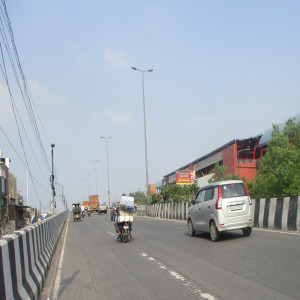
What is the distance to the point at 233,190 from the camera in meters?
12.0

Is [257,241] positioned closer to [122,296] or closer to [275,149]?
[122,296]

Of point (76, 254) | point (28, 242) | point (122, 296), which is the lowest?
point (76, 254)

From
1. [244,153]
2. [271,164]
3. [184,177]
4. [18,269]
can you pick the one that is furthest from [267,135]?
[18,269]

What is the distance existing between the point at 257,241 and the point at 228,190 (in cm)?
186

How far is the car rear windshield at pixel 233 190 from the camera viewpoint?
11.9m

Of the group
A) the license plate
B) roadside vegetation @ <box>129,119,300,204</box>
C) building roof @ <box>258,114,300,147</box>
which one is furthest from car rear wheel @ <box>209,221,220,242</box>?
building roof @ <box>258,114,300,147</box>

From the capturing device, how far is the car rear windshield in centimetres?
1190

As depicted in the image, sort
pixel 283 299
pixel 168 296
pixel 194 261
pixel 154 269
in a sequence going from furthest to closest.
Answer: pixel 194 261 < pixel 154 269 < pixel 168 296 < pixel 283 299

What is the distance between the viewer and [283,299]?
5012 mm

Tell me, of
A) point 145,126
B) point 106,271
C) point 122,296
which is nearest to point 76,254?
point 106,271

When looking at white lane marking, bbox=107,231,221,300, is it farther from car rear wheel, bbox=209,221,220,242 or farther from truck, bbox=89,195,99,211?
truck, bbox=89,195,99,211

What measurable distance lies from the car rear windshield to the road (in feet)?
4.85

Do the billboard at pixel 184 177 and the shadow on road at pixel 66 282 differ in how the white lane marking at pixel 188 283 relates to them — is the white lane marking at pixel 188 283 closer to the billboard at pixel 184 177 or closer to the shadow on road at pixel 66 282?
the shadow on road at pixel 66 282

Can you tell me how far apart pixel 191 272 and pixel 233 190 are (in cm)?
523
